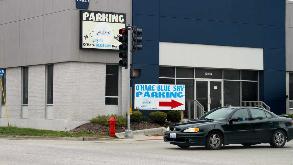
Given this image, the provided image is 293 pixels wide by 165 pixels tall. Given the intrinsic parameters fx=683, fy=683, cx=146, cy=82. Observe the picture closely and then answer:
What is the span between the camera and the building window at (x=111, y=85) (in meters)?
33.4

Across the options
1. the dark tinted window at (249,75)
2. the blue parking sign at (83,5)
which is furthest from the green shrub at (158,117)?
the dark tinted window at (249,75)

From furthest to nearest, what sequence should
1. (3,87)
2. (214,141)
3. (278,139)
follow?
(3,87)
(278,139)
(214,141)

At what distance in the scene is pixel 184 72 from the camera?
1415 inches

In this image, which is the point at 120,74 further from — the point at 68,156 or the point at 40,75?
the point at 68,156

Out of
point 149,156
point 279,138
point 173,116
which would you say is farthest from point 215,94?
point 149,156

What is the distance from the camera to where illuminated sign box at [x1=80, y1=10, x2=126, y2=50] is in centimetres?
3244

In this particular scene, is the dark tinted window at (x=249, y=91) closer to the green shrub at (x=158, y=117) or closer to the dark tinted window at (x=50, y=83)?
the green shrub at (x=158, y=117)

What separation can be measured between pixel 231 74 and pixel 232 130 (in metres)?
15.6

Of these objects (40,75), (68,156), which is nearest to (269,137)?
(68,156)

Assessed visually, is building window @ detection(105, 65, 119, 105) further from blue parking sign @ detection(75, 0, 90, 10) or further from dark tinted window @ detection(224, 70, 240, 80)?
dark tinted window @ detection(224, 70, 240, 80)

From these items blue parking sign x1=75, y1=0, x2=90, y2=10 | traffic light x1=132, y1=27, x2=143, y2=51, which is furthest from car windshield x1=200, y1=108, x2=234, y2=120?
blue parking sign x1=75, y1=0, x2=90, y2=10

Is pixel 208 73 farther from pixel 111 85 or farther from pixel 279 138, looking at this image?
pixel 279 138

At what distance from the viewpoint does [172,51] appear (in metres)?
34.9

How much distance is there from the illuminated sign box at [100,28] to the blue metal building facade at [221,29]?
114 cm
